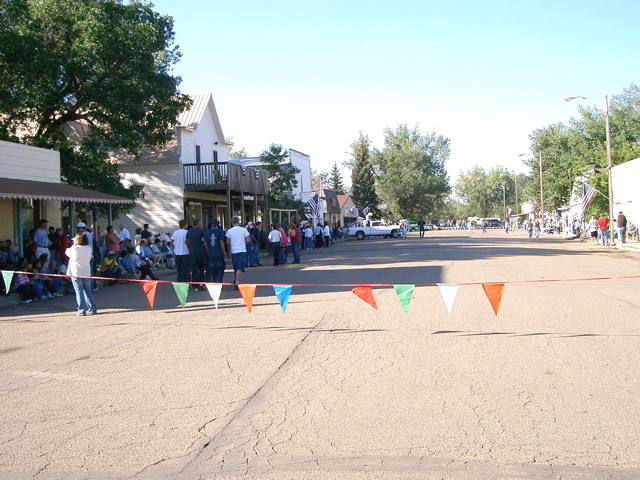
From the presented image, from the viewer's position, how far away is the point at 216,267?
14.8m

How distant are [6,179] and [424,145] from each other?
74.2 metres

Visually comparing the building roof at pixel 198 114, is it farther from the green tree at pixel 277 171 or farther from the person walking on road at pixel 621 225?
the person walking on road at pixel 621 225

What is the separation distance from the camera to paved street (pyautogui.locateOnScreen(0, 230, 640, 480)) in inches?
168

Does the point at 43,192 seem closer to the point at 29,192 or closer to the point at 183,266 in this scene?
the point at 29,192

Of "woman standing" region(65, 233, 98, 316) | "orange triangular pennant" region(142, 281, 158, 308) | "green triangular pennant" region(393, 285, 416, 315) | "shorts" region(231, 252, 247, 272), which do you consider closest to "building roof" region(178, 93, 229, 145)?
"shorts" region(231, 252, 247, 272)

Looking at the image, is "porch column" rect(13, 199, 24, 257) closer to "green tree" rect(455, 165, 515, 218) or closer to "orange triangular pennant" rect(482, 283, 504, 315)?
"orange triangular pennant" rect(482, 283, 504, 315)

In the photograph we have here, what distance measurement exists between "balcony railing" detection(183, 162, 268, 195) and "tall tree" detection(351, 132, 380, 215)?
5445 cm

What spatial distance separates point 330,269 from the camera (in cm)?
2019

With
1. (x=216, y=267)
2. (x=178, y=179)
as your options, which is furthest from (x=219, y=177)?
(x=216, y=267)

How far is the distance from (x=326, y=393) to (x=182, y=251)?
10.0 m

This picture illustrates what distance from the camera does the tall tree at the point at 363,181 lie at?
88500mm

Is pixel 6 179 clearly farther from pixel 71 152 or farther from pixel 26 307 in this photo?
pixel 71 152

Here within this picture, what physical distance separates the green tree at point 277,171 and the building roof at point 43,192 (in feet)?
86.5

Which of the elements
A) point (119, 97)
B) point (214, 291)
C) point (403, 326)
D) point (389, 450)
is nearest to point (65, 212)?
point (119, 97)
